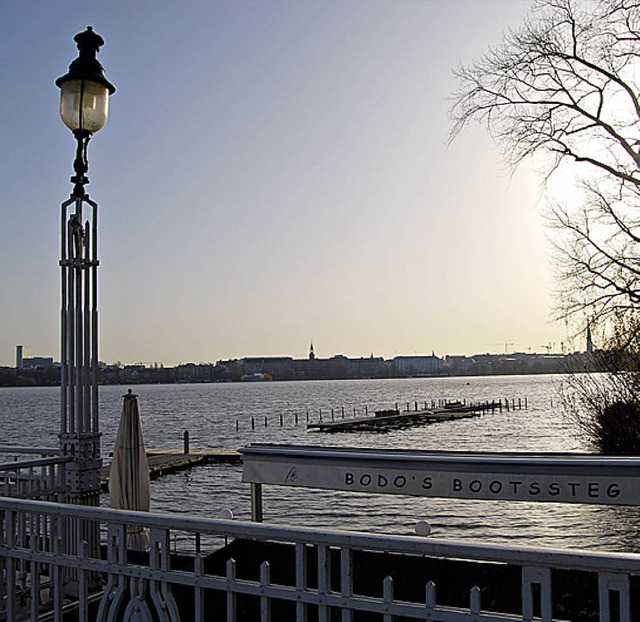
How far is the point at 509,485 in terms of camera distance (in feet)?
23.1

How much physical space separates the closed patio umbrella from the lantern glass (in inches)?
124

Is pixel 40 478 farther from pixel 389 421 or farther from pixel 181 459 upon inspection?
pixel 389 421

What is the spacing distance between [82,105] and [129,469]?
168 inches

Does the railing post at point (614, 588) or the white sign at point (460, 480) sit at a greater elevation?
the railing post at point (614, 588)

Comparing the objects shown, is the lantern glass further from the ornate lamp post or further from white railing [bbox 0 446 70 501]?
white railing [bbox 0 446 70 501]

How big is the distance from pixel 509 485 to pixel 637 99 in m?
14.4

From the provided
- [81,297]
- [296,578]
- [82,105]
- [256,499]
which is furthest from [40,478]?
[296,578]

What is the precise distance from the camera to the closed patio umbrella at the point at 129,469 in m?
8.62

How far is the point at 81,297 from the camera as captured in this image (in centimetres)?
660

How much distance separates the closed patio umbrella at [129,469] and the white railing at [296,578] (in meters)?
2.19

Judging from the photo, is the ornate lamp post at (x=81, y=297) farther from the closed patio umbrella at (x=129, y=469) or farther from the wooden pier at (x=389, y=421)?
the wooden pier at (x=389, y=421)

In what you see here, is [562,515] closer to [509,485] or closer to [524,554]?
[509,485]

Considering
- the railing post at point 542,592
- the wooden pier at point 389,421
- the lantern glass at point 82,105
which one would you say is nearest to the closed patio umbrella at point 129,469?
the lantern glass at point 82,105

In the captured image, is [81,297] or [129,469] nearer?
[81,297]
